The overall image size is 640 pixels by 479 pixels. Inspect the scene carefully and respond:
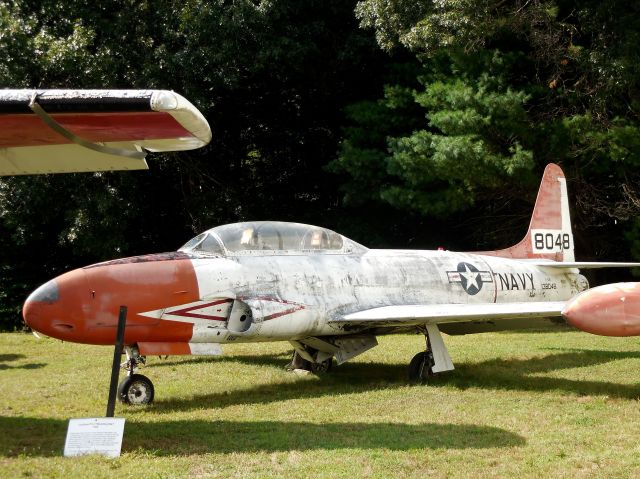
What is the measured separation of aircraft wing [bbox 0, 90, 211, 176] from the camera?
5.01m

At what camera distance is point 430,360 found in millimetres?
10578

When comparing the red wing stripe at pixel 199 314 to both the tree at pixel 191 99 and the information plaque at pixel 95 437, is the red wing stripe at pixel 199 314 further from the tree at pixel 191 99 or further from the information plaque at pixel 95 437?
the tree at pixel 191 99

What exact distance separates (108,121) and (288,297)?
4912mm

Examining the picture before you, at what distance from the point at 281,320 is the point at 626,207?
13.8 m

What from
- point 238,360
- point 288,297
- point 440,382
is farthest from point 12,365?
point 440,382

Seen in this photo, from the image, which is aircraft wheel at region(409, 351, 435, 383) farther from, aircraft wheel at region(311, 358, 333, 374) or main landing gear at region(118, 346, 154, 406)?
main landing gear at region(118, 346, 154, 406)

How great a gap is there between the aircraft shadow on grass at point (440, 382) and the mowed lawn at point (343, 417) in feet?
0.09

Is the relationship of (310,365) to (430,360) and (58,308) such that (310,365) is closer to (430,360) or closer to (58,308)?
(430,360)

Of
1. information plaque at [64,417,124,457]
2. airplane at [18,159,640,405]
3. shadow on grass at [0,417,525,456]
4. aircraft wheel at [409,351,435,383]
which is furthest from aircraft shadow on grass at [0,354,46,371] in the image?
information plaque at [64,417,124,457]

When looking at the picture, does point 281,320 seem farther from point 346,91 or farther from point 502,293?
point 346,91

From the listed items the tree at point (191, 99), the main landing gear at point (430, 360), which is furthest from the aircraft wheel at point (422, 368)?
the tree at point (191, 99)

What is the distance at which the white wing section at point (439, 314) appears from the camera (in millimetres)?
9914

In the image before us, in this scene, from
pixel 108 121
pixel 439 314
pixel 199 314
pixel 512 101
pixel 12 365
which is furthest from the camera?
pixel 512 101

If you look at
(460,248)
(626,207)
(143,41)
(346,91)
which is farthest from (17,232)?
(626,207)
